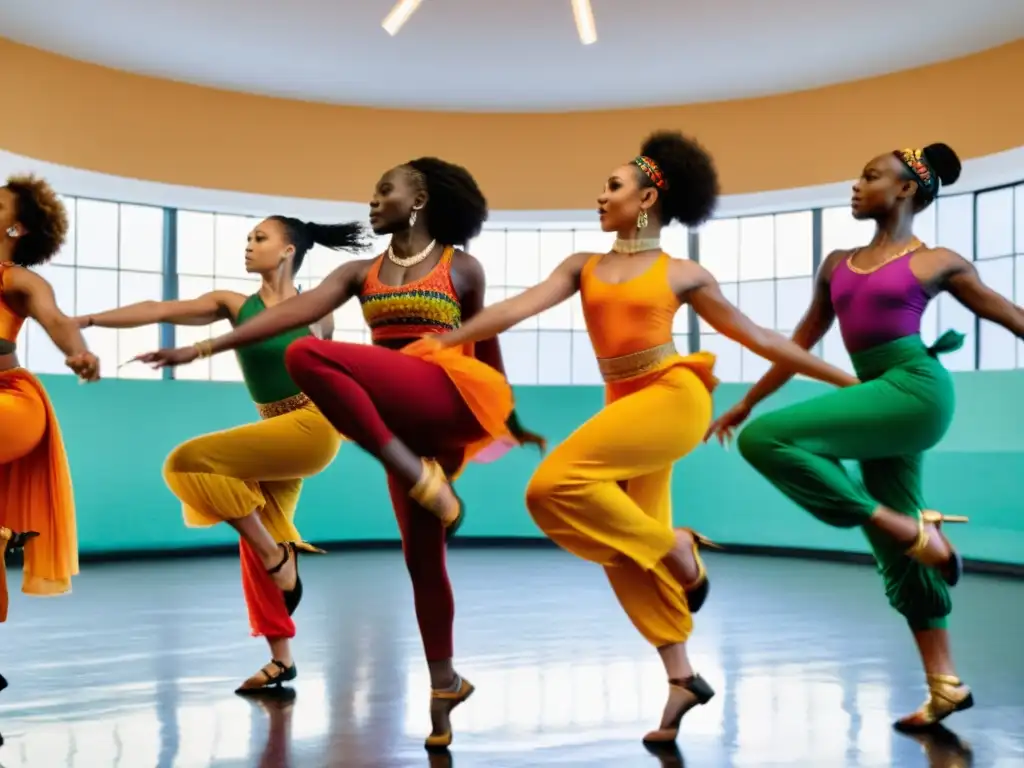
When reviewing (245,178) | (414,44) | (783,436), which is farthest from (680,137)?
(245,178)

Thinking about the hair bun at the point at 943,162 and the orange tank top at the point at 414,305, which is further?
the hair bun at the point at 943,162

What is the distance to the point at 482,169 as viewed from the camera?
8.81 m

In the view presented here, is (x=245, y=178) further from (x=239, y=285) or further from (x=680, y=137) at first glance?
(x=680, y=137)

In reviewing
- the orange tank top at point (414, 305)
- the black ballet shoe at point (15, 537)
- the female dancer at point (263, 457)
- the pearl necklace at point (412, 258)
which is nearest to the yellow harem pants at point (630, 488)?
the orange tank top at point (414, 305)

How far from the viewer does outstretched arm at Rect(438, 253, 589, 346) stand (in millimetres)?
2727

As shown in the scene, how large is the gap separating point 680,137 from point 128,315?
1689 mm

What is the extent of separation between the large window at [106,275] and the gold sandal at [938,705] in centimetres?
653

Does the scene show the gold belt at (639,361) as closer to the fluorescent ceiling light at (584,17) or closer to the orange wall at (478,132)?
A: the fluorescent ceiling light at (584,17)

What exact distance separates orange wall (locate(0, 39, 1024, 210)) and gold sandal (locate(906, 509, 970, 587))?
471cm

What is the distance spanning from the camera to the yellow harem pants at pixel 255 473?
3484 millimetres

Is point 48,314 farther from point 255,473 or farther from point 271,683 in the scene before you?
point 271,683

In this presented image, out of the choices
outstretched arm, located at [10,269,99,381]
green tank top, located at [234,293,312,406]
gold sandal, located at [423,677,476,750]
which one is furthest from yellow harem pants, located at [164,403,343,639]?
gold sandal, located at [423,677,476,750]

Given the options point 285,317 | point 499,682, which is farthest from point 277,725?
point 285,317

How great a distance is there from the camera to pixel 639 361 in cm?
296
